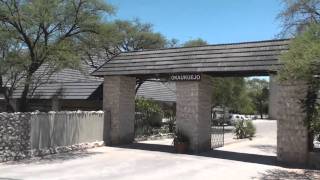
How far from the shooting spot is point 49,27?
20.6m

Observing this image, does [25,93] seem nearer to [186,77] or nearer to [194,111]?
[186,77]

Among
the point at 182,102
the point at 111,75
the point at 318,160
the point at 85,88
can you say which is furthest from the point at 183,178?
the point at 85,88

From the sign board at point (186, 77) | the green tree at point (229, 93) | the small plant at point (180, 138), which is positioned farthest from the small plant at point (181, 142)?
the green tree at point (229, 93)

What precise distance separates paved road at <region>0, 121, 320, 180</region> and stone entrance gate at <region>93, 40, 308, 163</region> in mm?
1293

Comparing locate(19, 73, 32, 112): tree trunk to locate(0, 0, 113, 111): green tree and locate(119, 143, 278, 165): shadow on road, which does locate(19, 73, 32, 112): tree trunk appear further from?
locate(119, 143, 278, 165): shadow on road

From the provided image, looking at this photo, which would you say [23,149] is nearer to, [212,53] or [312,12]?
[212,53]

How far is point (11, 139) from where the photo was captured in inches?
687

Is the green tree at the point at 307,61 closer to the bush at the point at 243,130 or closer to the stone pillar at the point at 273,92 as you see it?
the stone pillar at the point at 273,92

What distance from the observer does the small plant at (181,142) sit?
68.7ft

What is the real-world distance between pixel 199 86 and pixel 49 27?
6.81m

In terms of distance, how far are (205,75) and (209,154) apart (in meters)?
3.43

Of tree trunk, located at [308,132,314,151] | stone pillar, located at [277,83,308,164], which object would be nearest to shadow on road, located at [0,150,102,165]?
stone pillar, located at [277,83,308,164]

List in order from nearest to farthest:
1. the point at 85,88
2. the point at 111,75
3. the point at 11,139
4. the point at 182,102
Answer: the point at 11,139
the point at 182,102
the point at 111,75
the point at 85,88

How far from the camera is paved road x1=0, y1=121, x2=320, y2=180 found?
14891 millimetres
